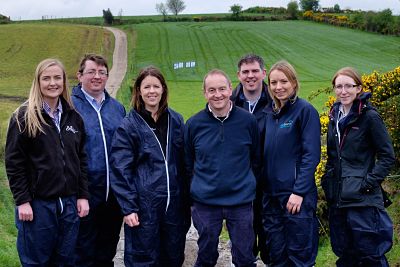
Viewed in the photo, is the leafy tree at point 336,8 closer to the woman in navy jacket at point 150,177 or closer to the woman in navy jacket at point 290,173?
the woman in navy jacket at point 290,173

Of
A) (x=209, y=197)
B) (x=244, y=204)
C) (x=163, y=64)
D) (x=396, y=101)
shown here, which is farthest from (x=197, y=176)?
(x=163, y=64)

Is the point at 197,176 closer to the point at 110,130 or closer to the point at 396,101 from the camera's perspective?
the point at 110,130

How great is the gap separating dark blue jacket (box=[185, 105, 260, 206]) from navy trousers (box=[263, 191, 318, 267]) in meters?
0.32

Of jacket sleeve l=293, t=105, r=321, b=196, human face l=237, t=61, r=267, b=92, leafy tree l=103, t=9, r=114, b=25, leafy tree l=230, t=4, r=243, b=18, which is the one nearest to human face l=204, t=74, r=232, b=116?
human face l=237, t=61, r=267, b=92

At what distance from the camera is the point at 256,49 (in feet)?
156

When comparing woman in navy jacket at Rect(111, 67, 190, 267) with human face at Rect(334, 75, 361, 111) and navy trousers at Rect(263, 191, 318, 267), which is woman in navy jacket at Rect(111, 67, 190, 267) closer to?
navy trousers at Rect(263, 191, 318, 267)

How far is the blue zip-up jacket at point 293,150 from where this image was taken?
162 inches

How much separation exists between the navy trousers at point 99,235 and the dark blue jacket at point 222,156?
39.5 inches

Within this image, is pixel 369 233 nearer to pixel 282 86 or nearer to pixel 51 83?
pixel 282 86

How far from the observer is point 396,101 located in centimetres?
637

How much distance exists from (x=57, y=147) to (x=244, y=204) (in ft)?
5.60

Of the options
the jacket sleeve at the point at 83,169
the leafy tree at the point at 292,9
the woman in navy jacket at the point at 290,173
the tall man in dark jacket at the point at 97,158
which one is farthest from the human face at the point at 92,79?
the leafy tree at the point at 292,9

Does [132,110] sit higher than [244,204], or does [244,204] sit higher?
[132,110]

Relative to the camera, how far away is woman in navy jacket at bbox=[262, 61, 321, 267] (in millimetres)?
4137
